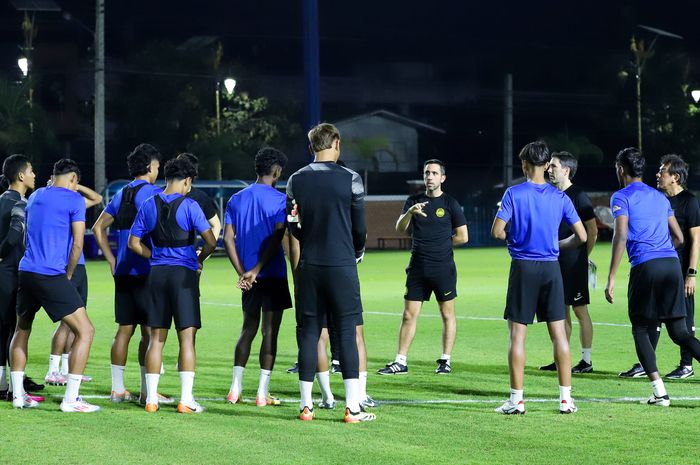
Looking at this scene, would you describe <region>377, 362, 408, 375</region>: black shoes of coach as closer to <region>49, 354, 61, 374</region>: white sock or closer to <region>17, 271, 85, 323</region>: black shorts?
<region>49, 354, 61, 374</region>: white sock

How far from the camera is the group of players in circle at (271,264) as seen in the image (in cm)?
930

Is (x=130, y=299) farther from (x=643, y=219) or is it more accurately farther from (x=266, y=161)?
(x=643, y=219)

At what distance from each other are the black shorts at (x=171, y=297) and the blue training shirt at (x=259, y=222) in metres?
0.53

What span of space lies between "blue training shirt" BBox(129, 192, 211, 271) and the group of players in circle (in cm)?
1

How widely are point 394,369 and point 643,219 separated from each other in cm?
319

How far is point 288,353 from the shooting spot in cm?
1441

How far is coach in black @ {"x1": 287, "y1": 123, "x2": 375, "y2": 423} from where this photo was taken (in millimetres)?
9203

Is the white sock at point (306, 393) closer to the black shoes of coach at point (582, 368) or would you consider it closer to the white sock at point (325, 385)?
the white sock at point (325, 385)

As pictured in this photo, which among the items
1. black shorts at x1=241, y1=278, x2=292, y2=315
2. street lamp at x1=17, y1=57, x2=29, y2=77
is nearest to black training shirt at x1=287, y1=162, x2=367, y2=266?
black shorts at x1=241, y1=278, x2=292, y2=315

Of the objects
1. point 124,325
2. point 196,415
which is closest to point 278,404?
point 196,415

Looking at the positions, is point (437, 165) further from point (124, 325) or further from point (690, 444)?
point (690, 444)

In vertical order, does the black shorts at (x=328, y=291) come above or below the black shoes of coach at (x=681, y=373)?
above

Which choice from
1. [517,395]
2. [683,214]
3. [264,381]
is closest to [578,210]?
[683,214]

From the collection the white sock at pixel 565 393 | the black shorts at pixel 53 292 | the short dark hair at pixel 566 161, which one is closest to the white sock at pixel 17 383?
the black shorts at pixel 53 292
